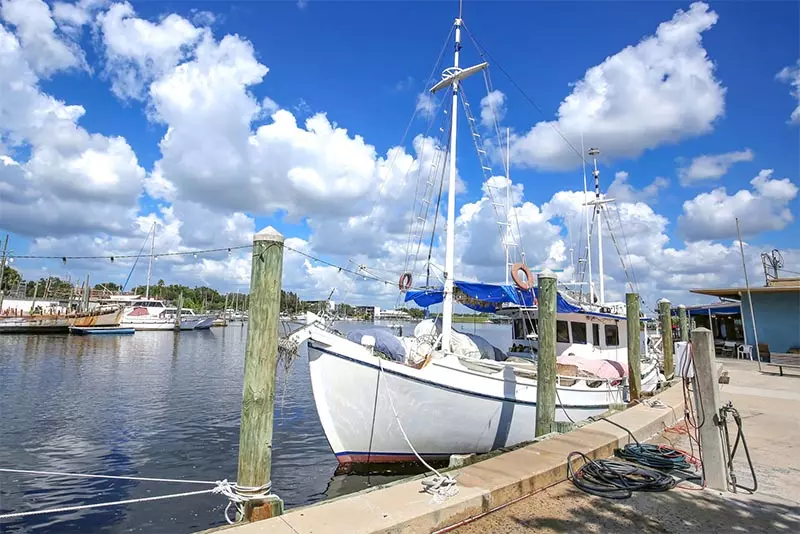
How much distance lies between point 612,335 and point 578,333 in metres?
1.30

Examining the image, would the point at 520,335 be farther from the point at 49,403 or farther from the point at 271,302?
the point at 49,403

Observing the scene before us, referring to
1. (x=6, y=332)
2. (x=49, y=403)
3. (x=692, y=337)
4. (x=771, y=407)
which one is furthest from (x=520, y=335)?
(x=6, y=332)

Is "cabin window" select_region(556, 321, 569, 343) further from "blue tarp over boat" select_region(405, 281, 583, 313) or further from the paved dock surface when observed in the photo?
the paved dock surface

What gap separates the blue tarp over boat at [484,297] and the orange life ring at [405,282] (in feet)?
1.50

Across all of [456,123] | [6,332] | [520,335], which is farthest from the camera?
[6,332]

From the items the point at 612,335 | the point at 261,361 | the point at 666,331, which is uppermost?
the point at 666,331

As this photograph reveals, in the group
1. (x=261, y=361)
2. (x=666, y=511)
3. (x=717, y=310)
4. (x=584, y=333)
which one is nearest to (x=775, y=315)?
(x=717, y=310)

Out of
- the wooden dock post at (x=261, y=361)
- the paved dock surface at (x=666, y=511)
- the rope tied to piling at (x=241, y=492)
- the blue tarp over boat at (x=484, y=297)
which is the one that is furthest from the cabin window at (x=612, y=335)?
the rope tied to piling at (x=241, y=492)

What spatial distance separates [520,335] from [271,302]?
11.8 m

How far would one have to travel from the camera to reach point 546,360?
327 inches

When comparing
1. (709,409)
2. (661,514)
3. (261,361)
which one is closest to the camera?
(661,514)

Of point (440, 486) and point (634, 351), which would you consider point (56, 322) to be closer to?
point (634, 351)

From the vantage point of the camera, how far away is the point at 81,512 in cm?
791

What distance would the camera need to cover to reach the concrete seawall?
152 inches
